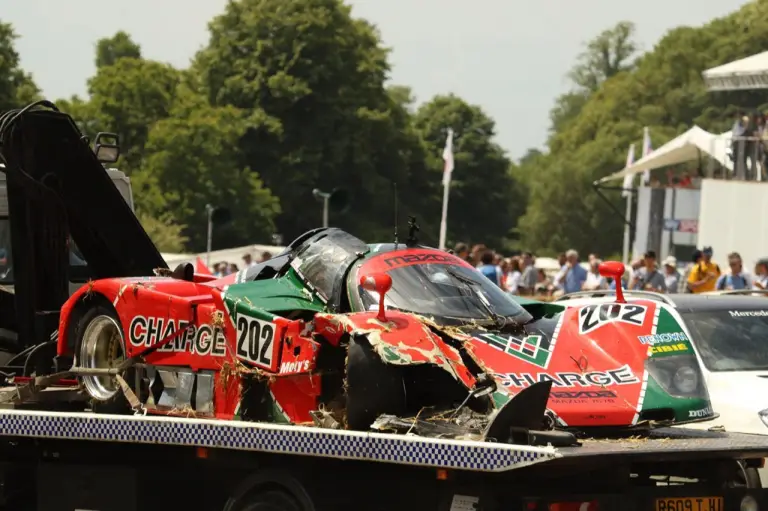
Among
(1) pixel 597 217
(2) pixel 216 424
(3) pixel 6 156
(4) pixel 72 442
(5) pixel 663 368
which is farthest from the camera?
(1) pixel 597 217

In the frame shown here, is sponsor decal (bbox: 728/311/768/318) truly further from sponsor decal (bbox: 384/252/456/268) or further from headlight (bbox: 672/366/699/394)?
sponsor decal (bbox: 384/252/456/268)

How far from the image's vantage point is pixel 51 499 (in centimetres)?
1045

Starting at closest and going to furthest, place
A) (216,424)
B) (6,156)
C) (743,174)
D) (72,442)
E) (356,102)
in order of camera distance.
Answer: (216,424)
(72,442)
(6,156)
(743,174)
(356,102)

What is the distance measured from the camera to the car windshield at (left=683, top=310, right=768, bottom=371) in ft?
39.4

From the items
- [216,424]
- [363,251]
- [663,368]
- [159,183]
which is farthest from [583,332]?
[159,183]

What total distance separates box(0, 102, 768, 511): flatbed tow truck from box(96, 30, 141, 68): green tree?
86.5 meters

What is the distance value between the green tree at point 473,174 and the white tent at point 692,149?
46245 millimetres

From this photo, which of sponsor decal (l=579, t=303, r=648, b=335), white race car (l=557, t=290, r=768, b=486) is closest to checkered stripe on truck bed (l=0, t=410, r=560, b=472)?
sponsor decal (l=579, t=303, r=648, b=335)

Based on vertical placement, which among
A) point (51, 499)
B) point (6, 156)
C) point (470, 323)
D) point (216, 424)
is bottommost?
point (51, 499)

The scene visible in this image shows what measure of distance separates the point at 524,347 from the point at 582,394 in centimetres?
52

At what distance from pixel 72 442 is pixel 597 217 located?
268ft

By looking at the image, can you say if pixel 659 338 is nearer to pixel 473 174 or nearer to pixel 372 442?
pixel 372 442

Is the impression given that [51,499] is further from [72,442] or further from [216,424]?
[216,424]

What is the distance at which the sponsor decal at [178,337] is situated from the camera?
968cm
